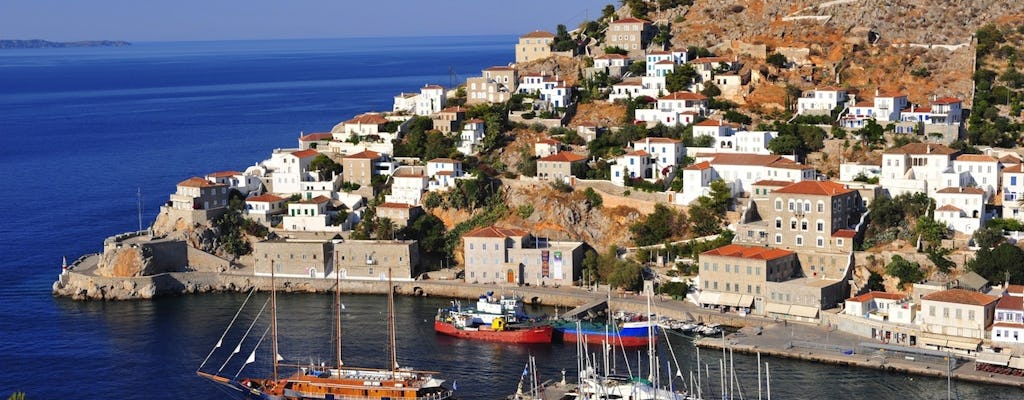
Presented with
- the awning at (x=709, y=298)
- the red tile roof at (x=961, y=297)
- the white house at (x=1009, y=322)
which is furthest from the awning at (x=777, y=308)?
the white house at (x=1009, y=322)

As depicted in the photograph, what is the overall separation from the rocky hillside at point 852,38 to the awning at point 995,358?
2480 cm

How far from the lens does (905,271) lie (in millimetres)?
48312

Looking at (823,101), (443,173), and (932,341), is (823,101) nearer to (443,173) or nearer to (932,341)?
(443,173)

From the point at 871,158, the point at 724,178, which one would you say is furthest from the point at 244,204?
the point at 871,158

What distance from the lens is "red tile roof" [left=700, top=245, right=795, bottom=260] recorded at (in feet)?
161

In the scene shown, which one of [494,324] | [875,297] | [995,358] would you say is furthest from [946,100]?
[494,324]

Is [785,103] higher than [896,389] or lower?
higher

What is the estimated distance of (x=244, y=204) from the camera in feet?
203

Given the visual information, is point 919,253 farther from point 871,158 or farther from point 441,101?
point 441,101

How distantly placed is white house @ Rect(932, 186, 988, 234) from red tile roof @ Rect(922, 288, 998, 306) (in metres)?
5.79

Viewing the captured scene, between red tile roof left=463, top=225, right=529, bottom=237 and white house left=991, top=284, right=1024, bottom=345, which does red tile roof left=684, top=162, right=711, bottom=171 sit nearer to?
red tile roof left=463, top=225, right=529, bottom=237

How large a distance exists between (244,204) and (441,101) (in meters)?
12.9

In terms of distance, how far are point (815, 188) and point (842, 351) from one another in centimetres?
894

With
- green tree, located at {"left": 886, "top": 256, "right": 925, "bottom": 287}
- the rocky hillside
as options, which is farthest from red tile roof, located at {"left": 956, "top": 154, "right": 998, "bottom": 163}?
the rocky hillside
